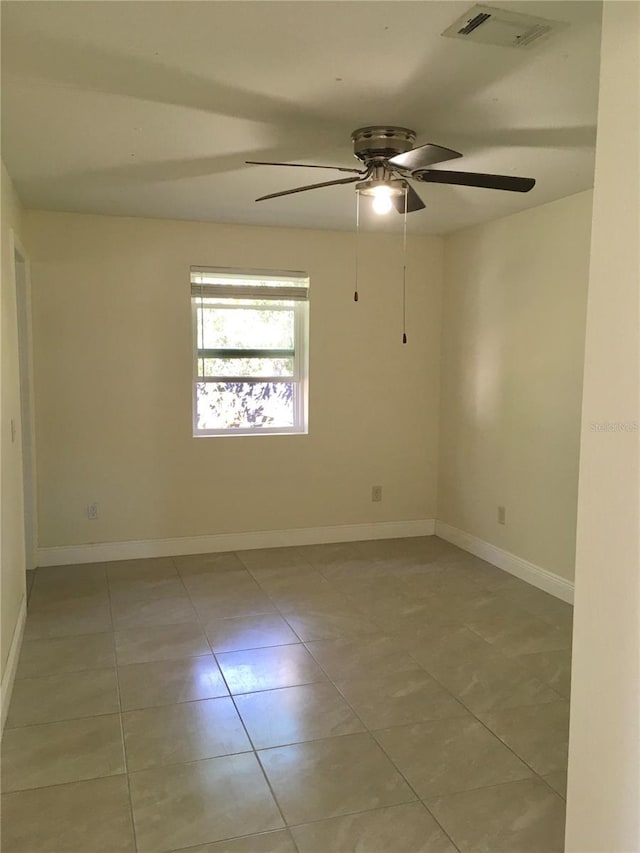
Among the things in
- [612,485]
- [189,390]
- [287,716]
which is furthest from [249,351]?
[612,485]

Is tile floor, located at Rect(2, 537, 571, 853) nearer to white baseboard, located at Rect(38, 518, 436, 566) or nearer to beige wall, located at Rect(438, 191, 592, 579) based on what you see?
white baseboard, located at Rect(38, 518, 436, 566)

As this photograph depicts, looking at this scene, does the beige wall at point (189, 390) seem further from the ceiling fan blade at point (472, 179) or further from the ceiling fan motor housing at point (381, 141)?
the ceiling fan blade at point (472, 179)

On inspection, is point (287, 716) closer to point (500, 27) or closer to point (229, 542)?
point (229, 542)

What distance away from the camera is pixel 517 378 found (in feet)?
14.6

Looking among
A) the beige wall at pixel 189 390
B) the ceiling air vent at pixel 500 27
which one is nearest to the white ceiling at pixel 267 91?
the ceiling air vent at pixel 500 27

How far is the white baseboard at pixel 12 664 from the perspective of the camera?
273 centimetres

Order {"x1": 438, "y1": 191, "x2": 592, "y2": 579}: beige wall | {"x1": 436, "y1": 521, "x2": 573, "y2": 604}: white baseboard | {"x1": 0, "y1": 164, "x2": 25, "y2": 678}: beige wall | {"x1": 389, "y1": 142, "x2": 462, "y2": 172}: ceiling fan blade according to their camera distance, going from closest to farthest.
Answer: {"x1": 389, "y1": 142, "x2": 462, "y2": 172}: ceiling fan blade < {"x1": 0, "y1": 164, "x2": 25, "y2": 678}: beige wall < {"x1": 438, "y1": 191, "x2": 592, "y2": 579}: beige wall < {"x1": 436, "y1": 521, "x2": 573, "y2": 604}: white baseboard

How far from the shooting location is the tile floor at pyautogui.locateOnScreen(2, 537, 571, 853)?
7.01 feet

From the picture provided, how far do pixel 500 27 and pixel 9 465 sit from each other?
269cm

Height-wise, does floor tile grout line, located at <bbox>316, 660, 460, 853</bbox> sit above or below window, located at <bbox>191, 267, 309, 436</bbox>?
below

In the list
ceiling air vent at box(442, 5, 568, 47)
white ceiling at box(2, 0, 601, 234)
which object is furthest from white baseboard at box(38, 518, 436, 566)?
ceiling air vent at box(442, 5, 568, 47)

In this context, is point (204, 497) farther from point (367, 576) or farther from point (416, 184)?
point (416, 184)

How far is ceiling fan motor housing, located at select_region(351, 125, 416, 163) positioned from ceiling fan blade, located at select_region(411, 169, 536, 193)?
0.14m

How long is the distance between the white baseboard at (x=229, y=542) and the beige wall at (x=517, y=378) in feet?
1.36
